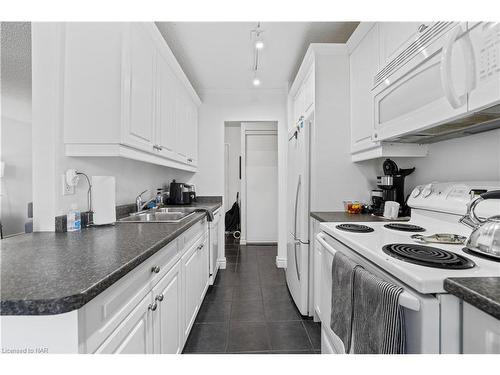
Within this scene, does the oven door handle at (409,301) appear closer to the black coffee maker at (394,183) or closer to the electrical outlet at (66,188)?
the black coffee maker at (394,183)

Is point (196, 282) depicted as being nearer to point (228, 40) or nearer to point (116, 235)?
point (116, 235)

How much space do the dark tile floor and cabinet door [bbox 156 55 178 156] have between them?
1489 mm

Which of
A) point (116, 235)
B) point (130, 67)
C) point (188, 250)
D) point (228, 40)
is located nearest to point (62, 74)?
point (130, 67)

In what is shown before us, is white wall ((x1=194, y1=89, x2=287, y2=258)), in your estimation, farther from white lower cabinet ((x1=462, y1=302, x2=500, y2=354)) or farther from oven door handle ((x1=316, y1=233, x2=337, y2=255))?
white lower cabinet ((x1=462, y1=302, x2=500, y2=354))

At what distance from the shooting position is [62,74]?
4.57ft

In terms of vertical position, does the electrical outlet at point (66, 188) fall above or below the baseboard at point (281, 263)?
above

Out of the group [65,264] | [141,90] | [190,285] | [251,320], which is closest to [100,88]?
[141,90]

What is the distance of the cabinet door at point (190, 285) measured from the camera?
164 centimetres

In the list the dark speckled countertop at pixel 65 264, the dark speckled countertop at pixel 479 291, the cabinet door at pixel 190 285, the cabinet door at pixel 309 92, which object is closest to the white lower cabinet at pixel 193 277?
the cabinet door at pixel 190 285

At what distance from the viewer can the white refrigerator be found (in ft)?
6.99

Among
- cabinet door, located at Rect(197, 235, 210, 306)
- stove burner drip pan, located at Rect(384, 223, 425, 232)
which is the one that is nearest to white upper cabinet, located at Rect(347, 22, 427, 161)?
stove burner drip pan, located at Rect(384, 223, 425, 232)

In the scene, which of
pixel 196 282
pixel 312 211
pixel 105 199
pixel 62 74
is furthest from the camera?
pixel 312 211

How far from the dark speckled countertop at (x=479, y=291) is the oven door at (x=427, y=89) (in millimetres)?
705

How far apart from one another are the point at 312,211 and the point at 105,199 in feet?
5.18
